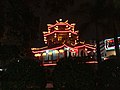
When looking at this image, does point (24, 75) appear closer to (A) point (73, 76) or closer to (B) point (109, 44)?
(A) point (73, 76)

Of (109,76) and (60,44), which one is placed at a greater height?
(60,44)

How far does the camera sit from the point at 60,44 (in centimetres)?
7969

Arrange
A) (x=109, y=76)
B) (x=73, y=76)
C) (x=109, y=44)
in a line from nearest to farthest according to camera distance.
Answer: (x=73, y=76) → (x=109, y=76) → (x=109, y=44)

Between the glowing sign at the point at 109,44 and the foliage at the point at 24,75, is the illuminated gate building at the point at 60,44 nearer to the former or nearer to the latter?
the glowing sign at the point at 109,44

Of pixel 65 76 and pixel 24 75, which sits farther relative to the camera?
pixel 24 75

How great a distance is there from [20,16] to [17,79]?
3115 mm

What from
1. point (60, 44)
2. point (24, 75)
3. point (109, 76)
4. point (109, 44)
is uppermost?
point (109, 44)

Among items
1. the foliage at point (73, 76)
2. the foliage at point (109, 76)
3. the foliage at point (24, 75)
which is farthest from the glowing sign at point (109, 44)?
the foliage at point (73, 76)

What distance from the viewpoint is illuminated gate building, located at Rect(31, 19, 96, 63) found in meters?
79.5

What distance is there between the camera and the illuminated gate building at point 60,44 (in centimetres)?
7950

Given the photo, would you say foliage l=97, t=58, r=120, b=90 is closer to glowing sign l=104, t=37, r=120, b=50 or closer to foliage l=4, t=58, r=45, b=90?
foliage l=4, t=58, r=45, b=90

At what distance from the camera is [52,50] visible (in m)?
80.3

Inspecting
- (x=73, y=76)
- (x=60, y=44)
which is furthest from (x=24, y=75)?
(x=60, y=44)

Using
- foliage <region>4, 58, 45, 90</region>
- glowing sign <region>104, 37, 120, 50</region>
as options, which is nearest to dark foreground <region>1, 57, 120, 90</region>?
foliage <region>4, 58, 45, 90</region>
